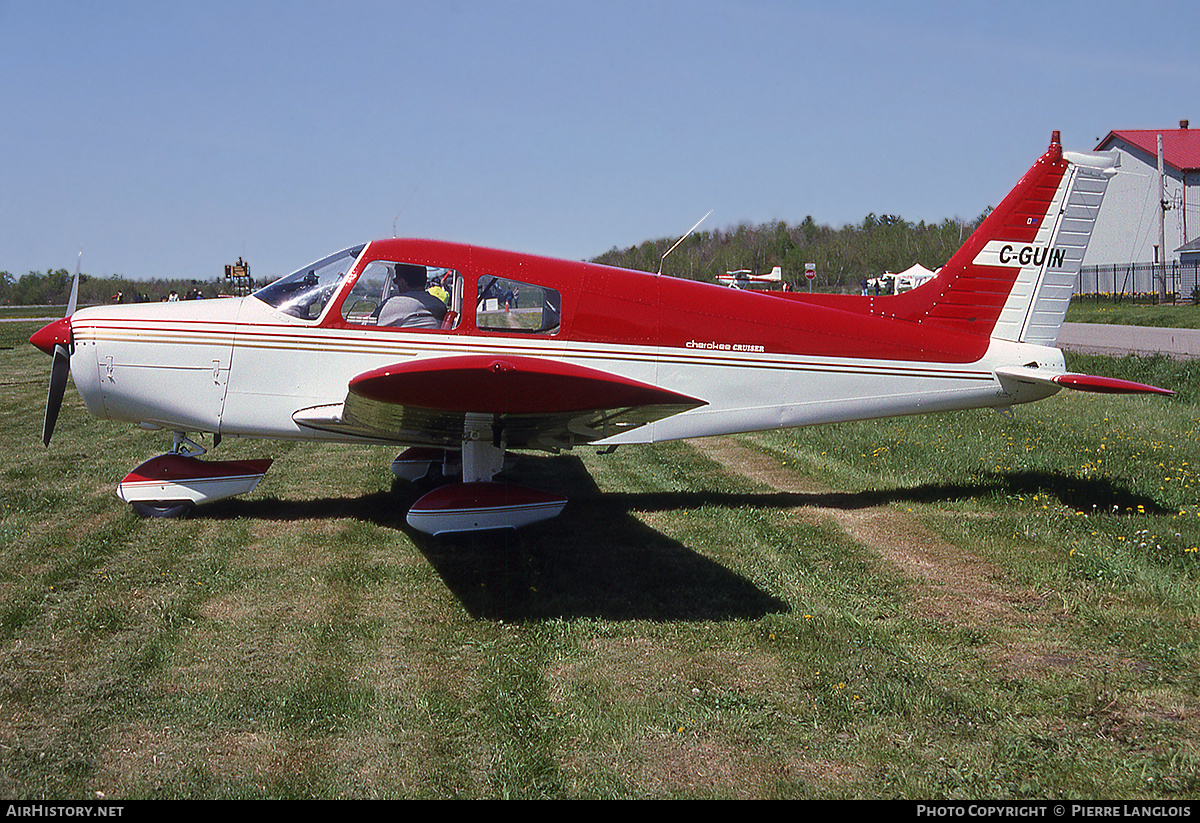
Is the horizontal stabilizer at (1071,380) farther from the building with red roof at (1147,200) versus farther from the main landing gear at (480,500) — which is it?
the building with red roof at (1147,200)

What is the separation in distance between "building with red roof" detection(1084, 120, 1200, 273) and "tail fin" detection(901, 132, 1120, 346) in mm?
48750

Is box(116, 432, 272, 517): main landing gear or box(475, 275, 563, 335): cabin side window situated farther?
box(116, 432, 272, 517): main landing gear

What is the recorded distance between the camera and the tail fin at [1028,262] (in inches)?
289

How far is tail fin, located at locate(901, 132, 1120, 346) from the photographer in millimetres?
7348

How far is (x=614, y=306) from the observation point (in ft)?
21.5

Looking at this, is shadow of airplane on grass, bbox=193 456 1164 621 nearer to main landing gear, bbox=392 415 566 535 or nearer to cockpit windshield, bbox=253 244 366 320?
main landing gear, bbox=392 415 566 535

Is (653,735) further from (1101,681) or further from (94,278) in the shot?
(94,278)

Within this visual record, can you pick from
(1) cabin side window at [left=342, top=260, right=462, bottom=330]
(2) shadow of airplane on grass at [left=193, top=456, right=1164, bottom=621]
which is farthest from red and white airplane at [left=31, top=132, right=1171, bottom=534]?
(2) shadow of airplane on grass at [left=193, top=456, right=1164, bottom=621]

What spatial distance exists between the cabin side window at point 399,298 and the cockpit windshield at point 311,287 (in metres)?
0.17

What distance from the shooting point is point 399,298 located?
21.0ft

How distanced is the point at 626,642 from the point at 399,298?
3.14 meters

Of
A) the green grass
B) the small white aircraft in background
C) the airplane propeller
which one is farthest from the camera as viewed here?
the small white aircraft in background

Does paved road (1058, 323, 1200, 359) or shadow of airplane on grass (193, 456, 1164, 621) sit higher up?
paved road (1058, 323, 1200, 359)

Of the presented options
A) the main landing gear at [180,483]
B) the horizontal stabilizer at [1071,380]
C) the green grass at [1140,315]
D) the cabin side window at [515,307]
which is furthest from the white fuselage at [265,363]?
the green grass at [1140,315]
